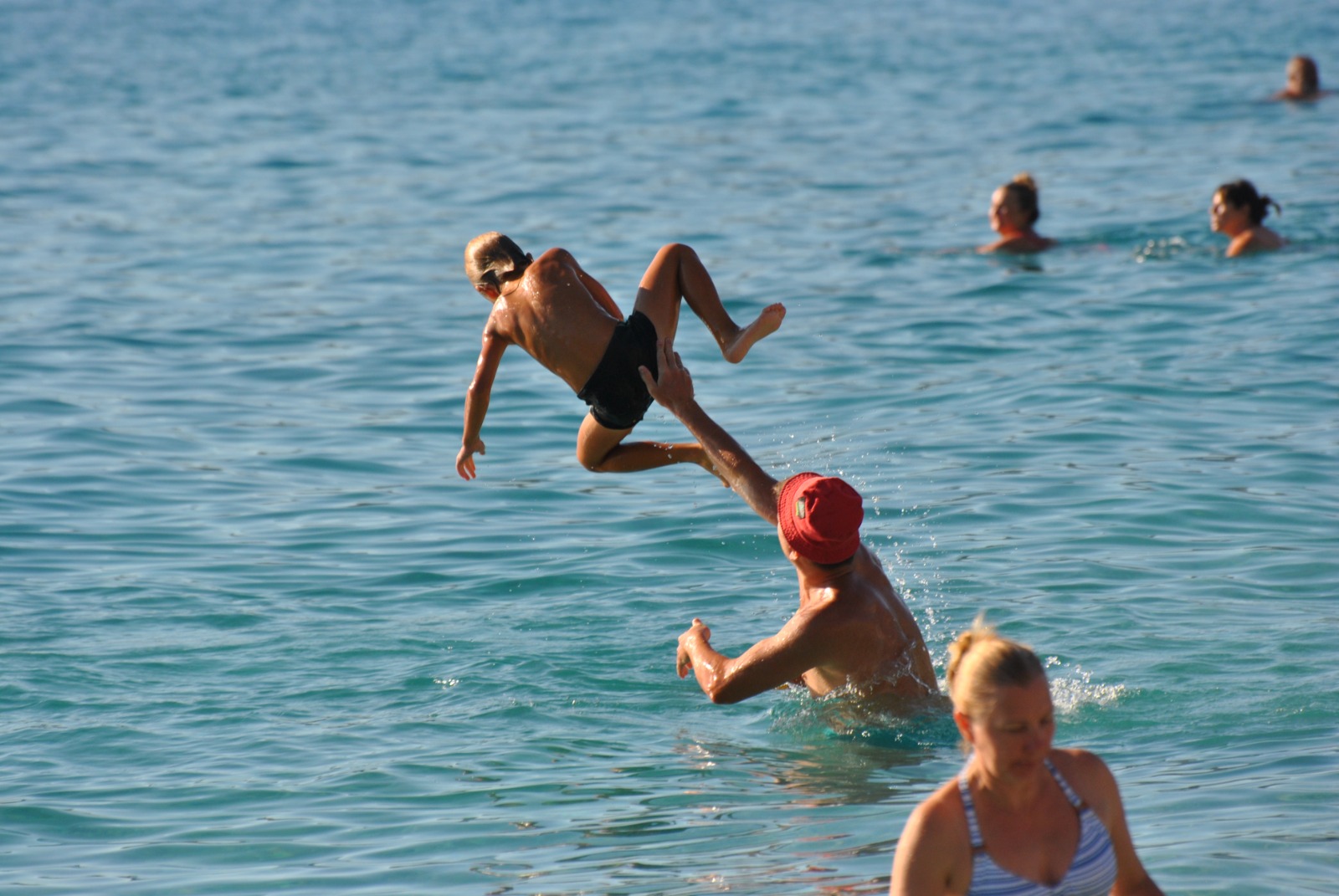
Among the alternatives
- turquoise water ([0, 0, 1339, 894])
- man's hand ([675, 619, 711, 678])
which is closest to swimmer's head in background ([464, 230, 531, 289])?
turquoise water ([0, 0, 1339, 894])

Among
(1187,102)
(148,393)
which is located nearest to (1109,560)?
(148,393)

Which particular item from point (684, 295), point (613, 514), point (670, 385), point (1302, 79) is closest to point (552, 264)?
point (684, 295)

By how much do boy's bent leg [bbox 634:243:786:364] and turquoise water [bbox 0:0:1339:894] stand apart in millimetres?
1612

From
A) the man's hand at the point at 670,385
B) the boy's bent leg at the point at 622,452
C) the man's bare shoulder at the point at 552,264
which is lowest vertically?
the boy's bent leg at the point at 622,452

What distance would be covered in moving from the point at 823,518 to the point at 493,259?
2390 mm

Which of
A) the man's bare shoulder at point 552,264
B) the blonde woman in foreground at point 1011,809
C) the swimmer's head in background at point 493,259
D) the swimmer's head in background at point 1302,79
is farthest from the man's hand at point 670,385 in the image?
the swimmer's head in background at point 1302,79

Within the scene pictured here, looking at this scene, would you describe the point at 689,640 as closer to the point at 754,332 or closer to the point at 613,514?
the point at 754,332

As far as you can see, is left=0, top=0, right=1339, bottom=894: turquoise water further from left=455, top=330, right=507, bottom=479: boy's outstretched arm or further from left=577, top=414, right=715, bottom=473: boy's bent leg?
left=455, top=330, right=507, bottom=479: boy's outstretched arm

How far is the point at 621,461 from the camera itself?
7.98 meters

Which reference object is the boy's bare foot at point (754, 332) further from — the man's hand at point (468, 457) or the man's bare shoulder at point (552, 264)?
the man's hand at point (468, 457)

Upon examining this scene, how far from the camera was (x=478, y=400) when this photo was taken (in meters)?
7.66

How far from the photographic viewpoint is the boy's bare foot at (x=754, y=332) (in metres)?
7.38

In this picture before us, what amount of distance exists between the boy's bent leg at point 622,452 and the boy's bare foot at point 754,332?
0.50 m

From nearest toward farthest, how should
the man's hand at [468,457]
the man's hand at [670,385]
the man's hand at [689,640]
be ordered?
the man's hand at [689,640], the man's hand at [670,385], the man's hand at [468,457]
